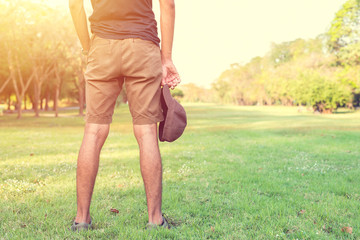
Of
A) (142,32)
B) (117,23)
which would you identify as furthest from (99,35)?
(142,32)

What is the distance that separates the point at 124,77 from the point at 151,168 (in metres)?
0.83

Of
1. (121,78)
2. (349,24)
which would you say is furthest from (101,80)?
(349,24)

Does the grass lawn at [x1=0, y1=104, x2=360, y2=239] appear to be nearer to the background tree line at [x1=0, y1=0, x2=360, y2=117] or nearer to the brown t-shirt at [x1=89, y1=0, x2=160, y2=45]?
the brown t-shirt at [x1=89, y1=0, x2=160, y2=45]

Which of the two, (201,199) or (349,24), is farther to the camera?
(349,24)

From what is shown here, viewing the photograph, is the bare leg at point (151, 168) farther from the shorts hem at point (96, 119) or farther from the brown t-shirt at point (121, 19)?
the brown t-shirt at point (121, 19)

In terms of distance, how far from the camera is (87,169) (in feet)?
8.53

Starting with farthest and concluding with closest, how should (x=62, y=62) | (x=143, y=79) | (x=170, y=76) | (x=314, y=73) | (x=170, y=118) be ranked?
(x=314, y=73) < (x=62, y=62) < (x=170, y=76) < (x=170, y=118) < (x=143, y=79)

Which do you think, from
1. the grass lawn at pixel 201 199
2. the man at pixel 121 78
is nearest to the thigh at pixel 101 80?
the man at pixel 121 78

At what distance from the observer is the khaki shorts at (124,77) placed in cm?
253

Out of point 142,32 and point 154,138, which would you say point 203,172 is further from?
point 142,32

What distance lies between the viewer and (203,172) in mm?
5195

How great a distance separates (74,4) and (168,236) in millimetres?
2105

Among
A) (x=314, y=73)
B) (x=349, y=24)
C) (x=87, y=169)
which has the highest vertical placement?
A: (x=349, y=24)

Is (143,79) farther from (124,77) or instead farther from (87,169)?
(87,169)
